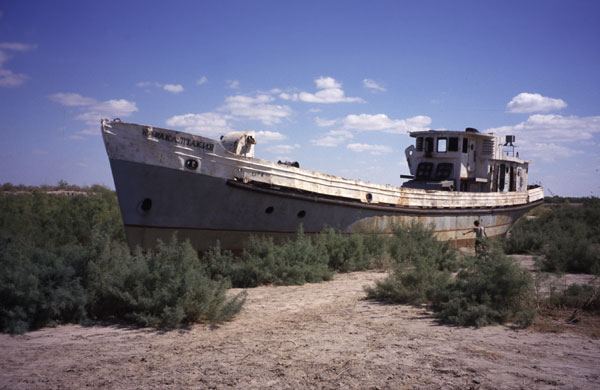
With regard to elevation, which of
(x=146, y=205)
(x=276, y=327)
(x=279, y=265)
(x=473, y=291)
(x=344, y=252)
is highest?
(x=146, y=205)

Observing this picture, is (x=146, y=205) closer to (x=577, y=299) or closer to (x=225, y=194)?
(x=225, y=194)

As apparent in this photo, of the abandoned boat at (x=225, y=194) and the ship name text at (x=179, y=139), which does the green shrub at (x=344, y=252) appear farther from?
the ship name text at (x=179, y=139)

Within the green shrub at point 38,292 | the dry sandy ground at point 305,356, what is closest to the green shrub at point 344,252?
the dry sandy ground at point 305,356

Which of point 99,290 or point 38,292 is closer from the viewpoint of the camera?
point 38,292

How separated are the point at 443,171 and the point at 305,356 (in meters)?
13.0

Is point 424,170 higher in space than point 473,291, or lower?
higher

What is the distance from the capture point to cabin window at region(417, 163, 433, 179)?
16.2m

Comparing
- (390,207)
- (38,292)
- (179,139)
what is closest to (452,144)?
(390,207)

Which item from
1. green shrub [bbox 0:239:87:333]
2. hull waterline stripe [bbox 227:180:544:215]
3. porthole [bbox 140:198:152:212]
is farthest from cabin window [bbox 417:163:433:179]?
green shrub [bbox 0:239:87:333]

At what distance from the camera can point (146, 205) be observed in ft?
29.4

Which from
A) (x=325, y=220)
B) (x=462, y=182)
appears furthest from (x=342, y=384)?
(x=462, y=182)

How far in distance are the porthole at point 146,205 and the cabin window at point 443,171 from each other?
35.1 ft

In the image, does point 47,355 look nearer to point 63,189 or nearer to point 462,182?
point 462,182

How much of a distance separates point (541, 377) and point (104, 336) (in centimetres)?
445
